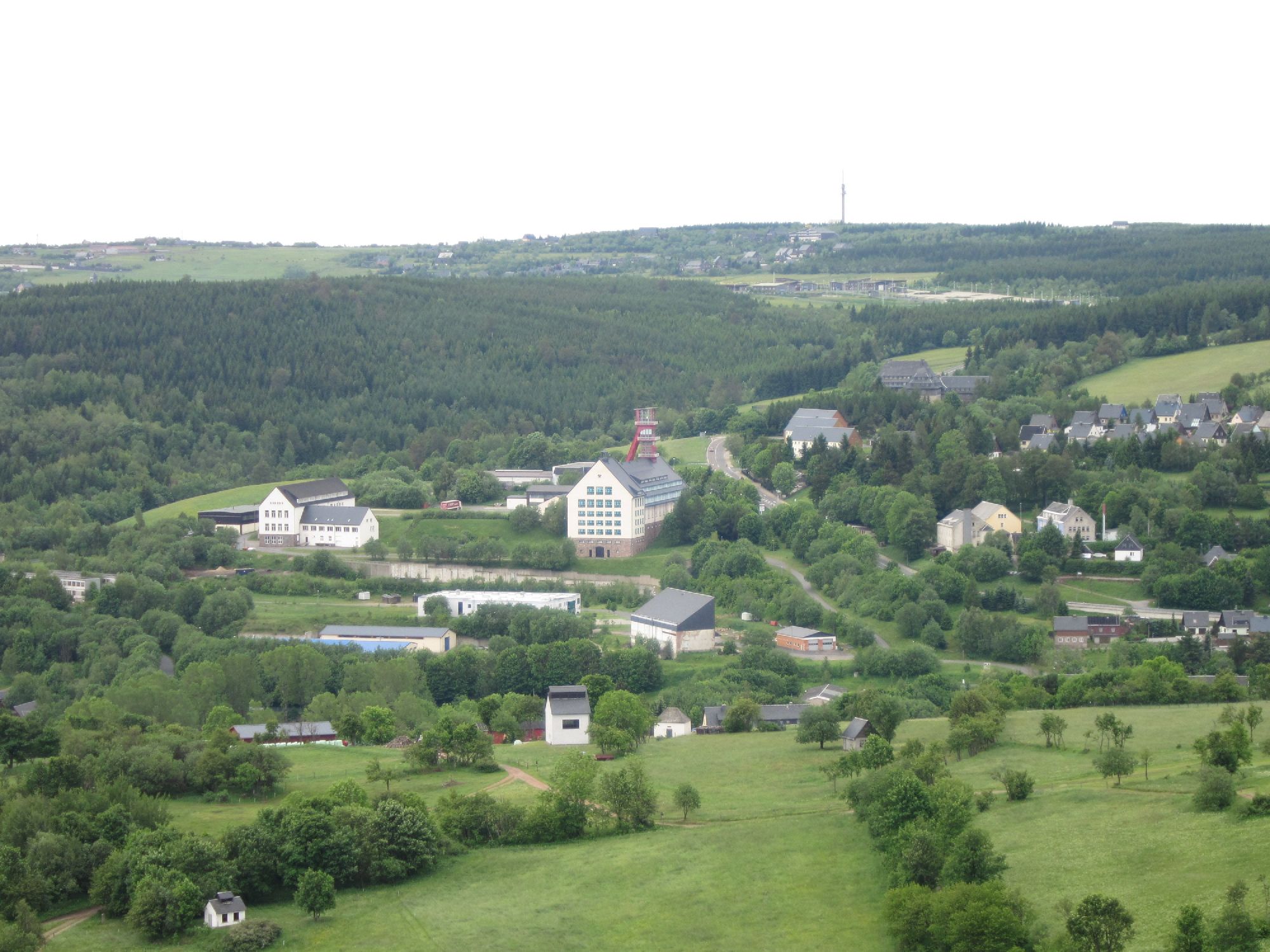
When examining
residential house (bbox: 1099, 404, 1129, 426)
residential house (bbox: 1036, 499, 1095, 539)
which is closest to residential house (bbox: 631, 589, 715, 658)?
residential house (bbox: 1036, 499, 1095, 539)

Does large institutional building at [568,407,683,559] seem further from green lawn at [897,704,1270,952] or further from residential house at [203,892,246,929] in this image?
residential house at [203,892,246,929]

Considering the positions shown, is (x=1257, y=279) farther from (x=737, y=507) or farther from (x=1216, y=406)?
(x=737, y=507)

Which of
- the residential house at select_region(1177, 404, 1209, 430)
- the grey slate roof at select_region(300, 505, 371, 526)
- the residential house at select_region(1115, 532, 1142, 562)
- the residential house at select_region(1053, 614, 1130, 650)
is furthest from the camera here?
the grey slate roof at select_region(300, 505, 371, 526)

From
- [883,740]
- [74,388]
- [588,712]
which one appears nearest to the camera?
[883,740]

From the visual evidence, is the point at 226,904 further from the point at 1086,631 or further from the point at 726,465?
the point at 726,465

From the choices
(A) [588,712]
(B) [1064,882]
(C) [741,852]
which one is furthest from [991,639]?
(B) [1064,882]

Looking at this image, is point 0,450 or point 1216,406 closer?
point 1216,406
